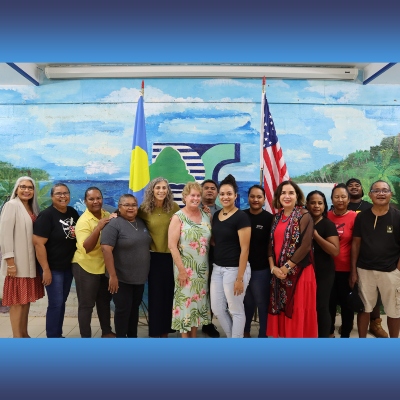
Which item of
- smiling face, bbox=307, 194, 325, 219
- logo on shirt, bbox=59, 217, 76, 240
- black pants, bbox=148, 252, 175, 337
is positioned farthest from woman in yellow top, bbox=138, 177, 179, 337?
smiling face, bbox=307, 194, 325, 219

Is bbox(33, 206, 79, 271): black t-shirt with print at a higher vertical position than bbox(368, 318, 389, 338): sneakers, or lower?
higher

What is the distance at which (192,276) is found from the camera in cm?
286

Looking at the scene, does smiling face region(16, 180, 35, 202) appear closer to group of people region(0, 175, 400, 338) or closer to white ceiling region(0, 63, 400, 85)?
group of people region(0, 175, 400, 338)

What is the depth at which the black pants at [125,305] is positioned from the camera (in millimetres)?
2992

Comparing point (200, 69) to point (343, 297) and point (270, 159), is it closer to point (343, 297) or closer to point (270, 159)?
point (270, 159)

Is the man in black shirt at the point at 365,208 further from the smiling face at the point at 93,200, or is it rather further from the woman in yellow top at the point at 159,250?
the smiling face at the point at 93,200

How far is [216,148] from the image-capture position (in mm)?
4336

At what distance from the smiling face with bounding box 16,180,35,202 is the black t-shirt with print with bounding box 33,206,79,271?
0.67 ft

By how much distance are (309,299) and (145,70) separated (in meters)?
3.01

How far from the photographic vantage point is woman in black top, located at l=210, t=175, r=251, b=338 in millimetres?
2748

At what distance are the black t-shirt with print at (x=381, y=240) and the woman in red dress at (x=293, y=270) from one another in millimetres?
549

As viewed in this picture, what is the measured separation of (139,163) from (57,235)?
3.71 feet

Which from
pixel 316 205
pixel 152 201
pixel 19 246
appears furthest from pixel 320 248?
pixel 19 246
